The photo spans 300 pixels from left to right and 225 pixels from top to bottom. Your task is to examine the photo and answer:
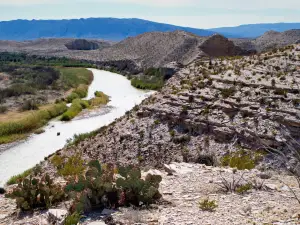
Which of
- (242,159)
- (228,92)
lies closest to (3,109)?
(228,92)

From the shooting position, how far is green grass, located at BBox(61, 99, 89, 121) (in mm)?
32031

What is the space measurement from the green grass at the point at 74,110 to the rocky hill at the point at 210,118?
12.4m

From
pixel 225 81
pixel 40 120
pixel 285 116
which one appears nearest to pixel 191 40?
pixel 40 120

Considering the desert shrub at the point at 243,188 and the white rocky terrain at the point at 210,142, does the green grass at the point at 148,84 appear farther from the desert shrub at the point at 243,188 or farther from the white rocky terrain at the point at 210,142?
the desert shrub at the point at 243,188

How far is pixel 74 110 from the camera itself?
112 feet

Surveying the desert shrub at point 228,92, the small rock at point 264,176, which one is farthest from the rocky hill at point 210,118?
the small rock at point 264,176

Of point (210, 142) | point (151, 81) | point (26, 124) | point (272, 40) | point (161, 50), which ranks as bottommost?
point (26, 124)

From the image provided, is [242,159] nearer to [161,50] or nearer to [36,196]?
[36,196]

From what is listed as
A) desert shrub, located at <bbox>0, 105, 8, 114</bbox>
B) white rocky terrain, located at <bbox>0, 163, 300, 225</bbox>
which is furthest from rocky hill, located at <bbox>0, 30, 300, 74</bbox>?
white rocky terrain, located at <bbox>0, 163, 300, 225</bbox>

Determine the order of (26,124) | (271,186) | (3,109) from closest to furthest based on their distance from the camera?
(271,186)
(26,124)
(3,109)

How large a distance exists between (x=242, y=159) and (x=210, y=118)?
11.1 feet

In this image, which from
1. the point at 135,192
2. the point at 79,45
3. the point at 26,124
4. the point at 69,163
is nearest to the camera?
the point at 135,192

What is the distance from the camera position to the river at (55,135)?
2108cm

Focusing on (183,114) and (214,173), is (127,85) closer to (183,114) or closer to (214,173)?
(183,114)
